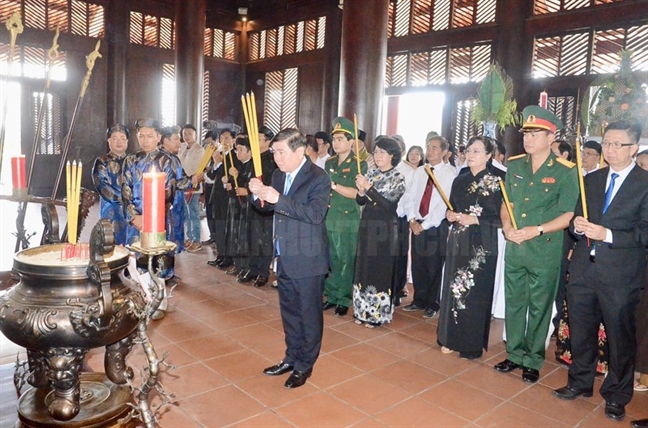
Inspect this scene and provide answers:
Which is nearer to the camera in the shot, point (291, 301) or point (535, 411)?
point (535, 411)

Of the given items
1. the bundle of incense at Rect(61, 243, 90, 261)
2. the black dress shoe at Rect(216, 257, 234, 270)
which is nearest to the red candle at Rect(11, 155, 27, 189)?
the bundle of incense at Rect(61, 243, 90, 261)

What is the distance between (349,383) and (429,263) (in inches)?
65.7

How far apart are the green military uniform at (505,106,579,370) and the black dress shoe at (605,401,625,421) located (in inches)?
17.6

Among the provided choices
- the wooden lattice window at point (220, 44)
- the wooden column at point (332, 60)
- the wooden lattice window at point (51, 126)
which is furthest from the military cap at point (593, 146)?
the wooden lattice window at point (51, 126)

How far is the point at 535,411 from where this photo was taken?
2.52m

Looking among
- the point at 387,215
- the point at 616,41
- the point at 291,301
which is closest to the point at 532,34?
the point at 616,41

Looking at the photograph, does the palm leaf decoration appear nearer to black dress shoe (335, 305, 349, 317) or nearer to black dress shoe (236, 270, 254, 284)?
black dress shoe (335, 305, 349, 317)

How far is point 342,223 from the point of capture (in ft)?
13.1

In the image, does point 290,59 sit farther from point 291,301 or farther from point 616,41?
point 291,301

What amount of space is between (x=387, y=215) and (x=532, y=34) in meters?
5.16

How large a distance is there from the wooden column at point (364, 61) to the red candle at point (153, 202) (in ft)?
12.6

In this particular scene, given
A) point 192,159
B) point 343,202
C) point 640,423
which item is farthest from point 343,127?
point 192,159

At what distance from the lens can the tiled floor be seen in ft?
7.88

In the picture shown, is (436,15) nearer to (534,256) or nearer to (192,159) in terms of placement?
(192,159)
